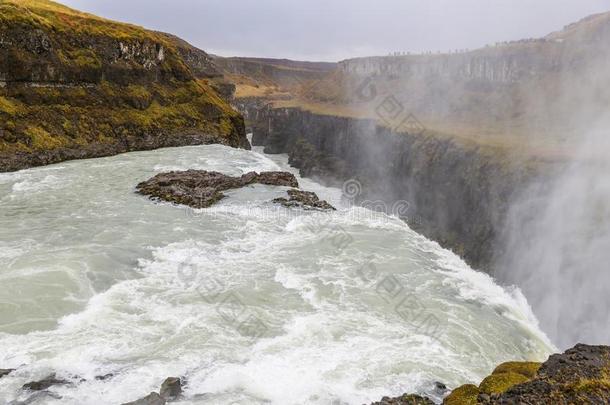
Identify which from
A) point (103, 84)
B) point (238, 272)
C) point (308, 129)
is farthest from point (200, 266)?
point (308, 129)

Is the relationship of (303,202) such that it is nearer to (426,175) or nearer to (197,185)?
(197,185)

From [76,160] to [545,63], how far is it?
65.8 metres

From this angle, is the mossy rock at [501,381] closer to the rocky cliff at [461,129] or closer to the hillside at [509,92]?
the rocky cliff at [461,129]

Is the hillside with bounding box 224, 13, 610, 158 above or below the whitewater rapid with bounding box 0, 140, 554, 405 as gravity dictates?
above

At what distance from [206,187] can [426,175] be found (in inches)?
882

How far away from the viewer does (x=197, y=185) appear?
31375mm

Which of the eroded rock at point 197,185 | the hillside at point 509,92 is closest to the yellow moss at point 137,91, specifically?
the eroded rock at point 197,185

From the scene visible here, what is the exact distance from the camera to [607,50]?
66.9 m

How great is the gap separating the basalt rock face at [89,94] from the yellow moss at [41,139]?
0.08m

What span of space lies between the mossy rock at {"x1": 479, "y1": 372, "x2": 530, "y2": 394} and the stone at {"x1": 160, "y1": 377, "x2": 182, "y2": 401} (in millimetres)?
6416

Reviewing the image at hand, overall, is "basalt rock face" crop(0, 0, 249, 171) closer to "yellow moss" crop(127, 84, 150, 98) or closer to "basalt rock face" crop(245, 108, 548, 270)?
"yellow moss" crop(127, 84, 150, 98)

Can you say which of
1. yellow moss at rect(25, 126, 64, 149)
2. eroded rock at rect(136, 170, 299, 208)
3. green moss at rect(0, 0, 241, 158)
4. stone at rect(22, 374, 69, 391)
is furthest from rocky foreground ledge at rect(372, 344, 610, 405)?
yellow moss at rect(25, 126, 64, 149)

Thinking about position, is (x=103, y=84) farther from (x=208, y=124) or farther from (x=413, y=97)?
(x=413, y=97)

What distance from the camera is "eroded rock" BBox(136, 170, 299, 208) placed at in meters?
28.9
